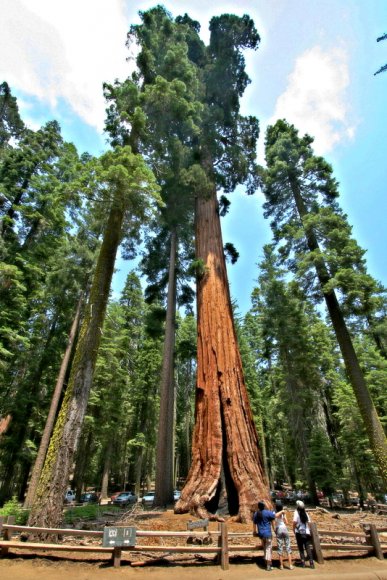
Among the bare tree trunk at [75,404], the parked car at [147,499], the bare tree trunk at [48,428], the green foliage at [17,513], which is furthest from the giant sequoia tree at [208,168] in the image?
the parked car at [147,499]

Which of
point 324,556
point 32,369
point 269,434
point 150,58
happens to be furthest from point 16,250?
point 269,434

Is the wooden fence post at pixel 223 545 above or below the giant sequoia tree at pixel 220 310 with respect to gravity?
below

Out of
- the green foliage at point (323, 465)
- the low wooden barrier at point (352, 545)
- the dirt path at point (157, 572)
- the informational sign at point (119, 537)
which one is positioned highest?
the green foliage at point (323, 465)

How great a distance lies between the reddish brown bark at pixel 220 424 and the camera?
700cm

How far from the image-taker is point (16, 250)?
17.5 m

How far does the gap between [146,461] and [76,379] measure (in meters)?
29.9

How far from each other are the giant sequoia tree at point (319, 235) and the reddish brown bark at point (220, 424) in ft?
20.5

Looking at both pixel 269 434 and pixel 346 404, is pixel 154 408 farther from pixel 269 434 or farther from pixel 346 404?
pixel 346 404

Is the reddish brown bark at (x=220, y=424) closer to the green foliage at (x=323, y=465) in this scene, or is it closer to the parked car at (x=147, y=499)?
the green foliage at (x=323, y=465)

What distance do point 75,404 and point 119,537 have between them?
9.30 feet

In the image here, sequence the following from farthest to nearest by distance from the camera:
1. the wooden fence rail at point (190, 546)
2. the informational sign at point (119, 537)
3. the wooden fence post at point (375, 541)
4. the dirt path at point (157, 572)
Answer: the wooden fence post at point (375, 541), the wooden fence rail at point (190, 546), the informational sign at point (119, 537), the dirt path at point (157, 572)

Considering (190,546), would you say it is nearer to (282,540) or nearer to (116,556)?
(116,556)

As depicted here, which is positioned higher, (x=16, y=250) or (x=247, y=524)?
(x=16, y=250)

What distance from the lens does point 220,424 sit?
7.77m
